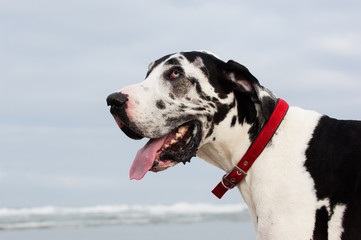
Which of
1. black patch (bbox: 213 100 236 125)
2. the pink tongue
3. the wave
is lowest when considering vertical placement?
the wave

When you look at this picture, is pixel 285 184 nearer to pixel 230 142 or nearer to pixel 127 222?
pixel 230 142

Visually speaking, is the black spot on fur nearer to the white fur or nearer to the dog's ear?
the dog's ear

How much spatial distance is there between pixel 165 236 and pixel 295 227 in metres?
8.49

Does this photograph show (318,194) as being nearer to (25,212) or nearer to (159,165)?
(159,165)

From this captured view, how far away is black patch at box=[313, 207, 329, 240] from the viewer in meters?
3.86

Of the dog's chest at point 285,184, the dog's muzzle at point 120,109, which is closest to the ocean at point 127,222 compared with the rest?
the dog's chest at point 285,184

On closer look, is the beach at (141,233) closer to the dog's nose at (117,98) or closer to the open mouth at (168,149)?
the open mouth at (168,149)

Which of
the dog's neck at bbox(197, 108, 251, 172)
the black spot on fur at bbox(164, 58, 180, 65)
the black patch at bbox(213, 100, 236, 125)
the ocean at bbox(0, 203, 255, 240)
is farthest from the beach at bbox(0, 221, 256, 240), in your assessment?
the black spot on fur at bbox(164, 58, 180, 65)

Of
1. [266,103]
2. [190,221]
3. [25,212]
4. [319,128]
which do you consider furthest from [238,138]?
[25,212]

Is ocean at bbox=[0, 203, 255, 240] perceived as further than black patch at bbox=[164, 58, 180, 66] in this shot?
Yes

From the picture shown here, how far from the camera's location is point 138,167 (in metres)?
4.37

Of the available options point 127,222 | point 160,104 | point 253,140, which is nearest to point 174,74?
point 160,104

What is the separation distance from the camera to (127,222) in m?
16.1

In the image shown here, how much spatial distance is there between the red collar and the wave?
11.5 metres
